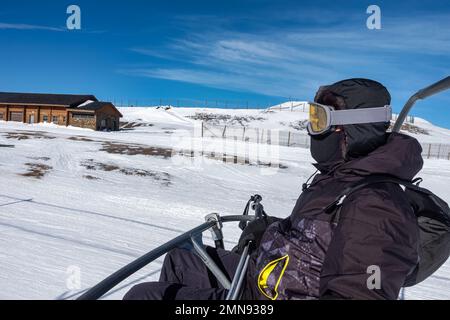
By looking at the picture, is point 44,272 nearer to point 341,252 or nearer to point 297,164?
point 341,252

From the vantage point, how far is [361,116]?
192cm

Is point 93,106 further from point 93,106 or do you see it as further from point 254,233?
point 254,233

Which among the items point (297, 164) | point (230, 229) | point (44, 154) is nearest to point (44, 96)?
point (44, 154)

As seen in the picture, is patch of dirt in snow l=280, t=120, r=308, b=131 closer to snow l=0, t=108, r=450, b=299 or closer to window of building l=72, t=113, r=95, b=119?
window of building l=72, t=113, r=95, b=119

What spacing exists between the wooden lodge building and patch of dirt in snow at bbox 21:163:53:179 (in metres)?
24.1

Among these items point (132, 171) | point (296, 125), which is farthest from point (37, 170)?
point (296, 125)

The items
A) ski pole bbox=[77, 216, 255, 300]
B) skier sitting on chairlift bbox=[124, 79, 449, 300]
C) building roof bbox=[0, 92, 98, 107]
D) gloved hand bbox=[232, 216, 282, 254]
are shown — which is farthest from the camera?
building roof bbox=[0, 92, 98, 107]

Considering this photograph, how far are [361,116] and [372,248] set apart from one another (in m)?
0.67

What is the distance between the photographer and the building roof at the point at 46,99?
3700 centimetres

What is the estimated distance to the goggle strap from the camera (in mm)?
1913

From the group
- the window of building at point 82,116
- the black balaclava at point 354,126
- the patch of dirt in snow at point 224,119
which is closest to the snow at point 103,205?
the black balaclava at point 354,126

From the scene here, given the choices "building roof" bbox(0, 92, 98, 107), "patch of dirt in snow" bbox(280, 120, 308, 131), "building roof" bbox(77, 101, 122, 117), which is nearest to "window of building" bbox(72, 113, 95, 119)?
"building roof" bbox(77, 101, 122, 117)

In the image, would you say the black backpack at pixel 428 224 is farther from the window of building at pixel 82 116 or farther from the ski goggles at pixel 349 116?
the window of building at pixel 82 116
